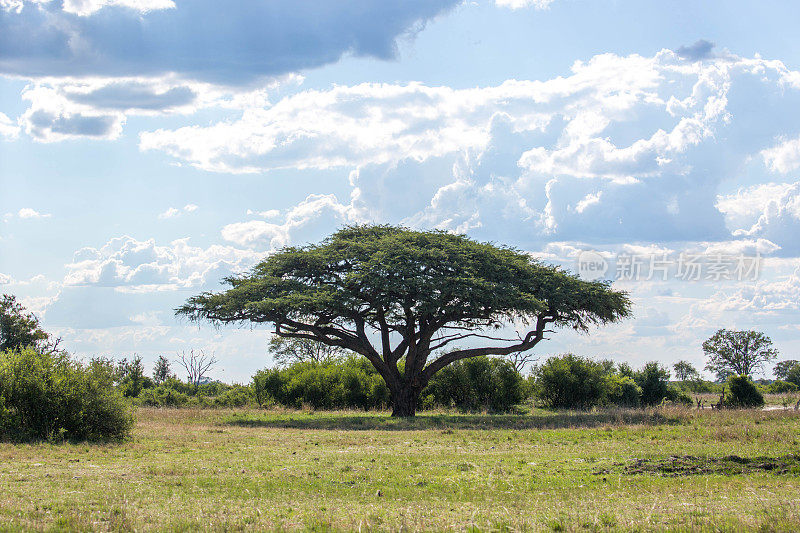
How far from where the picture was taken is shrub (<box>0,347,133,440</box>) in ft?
63.2

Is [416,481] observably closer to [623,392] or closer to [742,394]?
[742,394]

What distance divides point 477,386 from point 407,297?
1124 centimetres

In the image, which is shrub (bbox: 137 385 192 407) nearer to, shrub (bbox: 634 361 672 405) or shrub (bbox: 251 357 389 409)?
shrub (bbox: 251 357 389 409)

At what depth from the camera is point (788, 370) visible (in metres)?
90.0

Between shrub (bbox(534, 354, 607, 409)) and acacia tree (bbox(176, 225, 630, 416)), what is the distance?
18.3ft

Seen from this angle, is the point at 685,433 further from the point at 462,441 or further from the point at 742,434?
the point at 462,441

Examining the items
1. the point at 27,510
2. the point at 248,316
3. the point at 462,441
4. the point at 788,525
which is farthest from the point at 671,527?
the point at 248,316

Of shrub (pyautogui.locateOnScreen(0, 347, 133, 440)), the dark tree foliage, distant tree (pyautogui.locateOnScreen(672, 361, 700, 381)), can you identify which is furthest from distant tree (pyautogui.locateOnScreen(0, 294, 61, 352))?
distant tree (pyautogui.locateOnScreen(672, 361, 700, 381))

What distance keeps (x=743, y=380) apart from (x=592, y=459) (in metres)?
21.1

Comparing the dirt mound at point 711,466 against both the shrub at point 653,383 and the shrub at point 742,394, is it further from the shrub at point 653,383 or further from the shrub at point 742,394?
the shrub at point 653,383

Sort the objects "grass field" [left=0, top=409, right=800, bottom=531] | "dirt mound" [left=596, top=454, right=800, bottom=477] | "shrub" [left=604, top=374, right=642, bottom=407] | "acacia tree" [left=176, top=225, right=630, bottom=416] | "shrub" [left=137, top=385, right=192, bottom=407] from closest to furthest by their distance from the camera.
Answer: "grass field" [left=0, top=409, right=800, bottom=531] < "dirt mound" [left=596, top=454, right=800, bottom=477] < "acacia tree" [left=176, top=225, right=630, bottom=416] < "shrub" [left=604, top=374, right=642, bottom=407] < "shrub" [left=137, top=385, right=192, bottom=407]

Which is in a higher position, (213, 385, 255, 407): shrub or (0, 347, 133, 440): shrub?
(0, 347, 133, 440): shrub

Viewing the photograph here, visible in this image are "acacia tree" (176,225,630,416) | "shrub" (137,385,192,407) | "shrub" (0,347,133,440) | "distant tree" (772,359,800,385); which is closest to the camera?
"shrub" (0,347,133,440)

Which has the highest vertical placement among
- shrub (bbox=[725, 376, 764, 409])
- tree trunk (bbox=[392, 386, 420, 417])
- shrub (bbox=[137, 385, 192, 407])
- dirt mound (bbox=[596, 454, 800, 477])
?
shrub (bbox=[725, 376, 764, 409])
